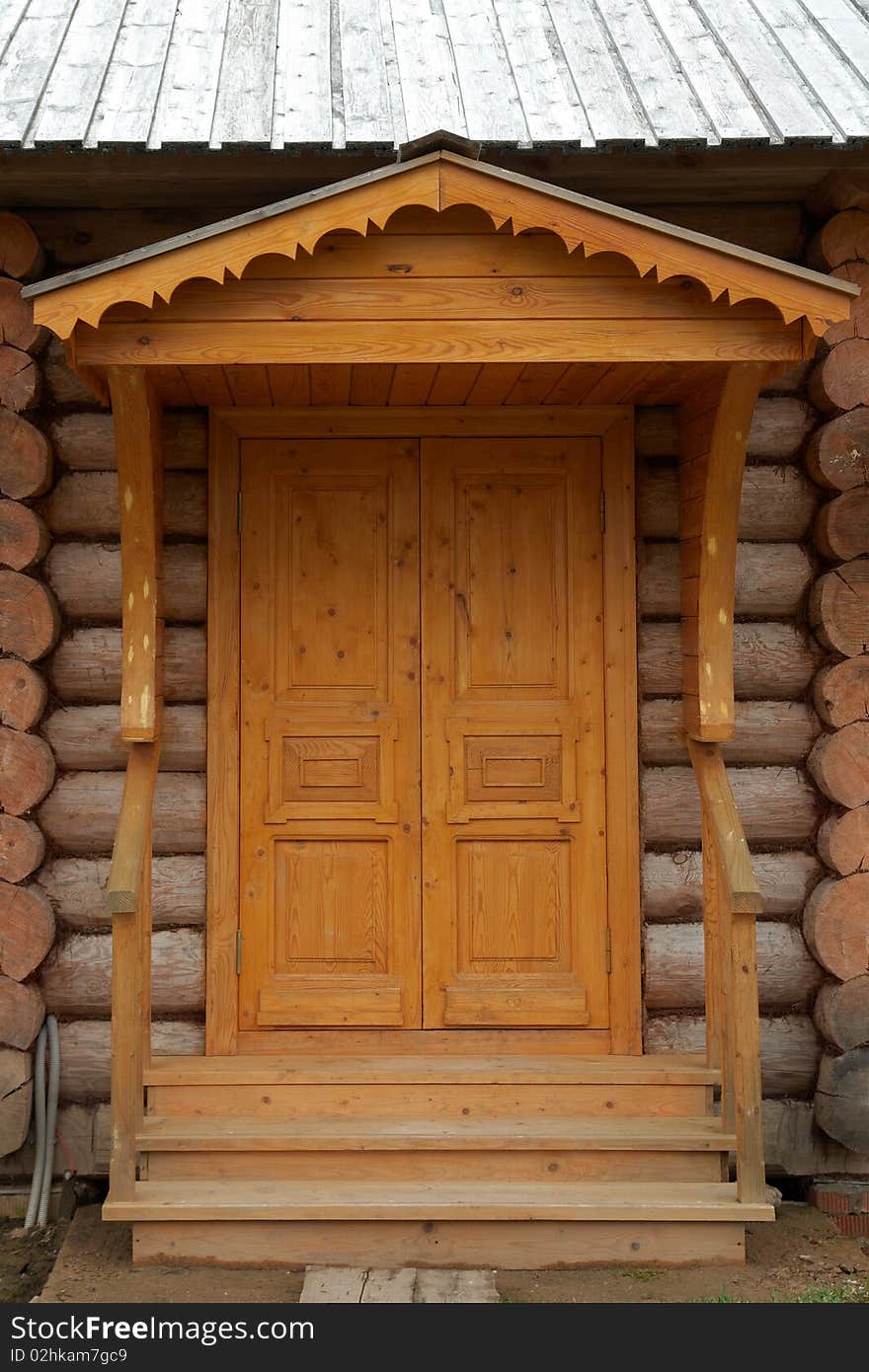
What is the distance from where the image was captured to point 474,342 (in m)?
3.84

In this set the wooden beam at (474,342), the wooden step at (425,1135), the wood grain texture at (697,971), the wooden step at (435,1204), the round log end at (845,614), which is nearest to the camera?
the wooden beam at (474,342)

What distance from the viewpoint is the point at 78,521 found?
4781 millimetres

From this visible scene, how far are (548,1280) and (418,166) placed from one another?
3464 mm

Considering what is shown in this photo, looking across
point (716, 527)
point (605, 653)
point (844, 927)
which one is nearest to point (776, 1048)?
point (844, 927)

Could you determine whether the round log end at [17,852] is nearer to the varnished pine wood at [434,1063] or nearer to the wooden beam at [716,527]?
the varnished pine wood at [434,1063]

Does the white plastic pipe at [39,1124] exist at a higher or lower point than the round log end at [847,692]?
lower

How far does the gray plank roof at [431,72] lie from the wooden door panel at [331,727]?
3.91ft

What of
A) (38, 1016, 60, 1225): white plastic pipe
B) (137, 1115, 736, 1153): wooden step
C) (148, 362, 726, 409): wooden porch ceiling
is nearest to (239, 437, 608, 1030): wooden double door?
(148, 362, 726, 409): wooden porch ceiling

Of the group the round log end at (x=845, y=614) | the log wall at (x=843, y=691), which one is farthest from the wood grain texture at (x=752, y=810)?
the round log end at (x=845, y=614)

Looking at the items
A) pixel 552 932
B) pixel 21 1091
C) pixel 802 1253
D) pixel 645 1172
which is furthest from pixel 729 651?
pixel 21 1091

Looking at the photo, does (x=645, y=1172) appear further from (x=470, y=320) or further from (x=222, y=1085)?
(x=470, y=320)

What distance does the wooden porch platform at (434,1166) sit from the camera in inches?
158

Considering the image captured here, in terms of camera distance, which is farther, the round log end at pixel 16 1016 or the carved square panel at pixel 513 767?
the carved square panel at pixel 513 767

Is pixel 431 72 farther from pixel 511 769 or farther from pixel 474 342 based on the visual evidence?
pixel 511 769
